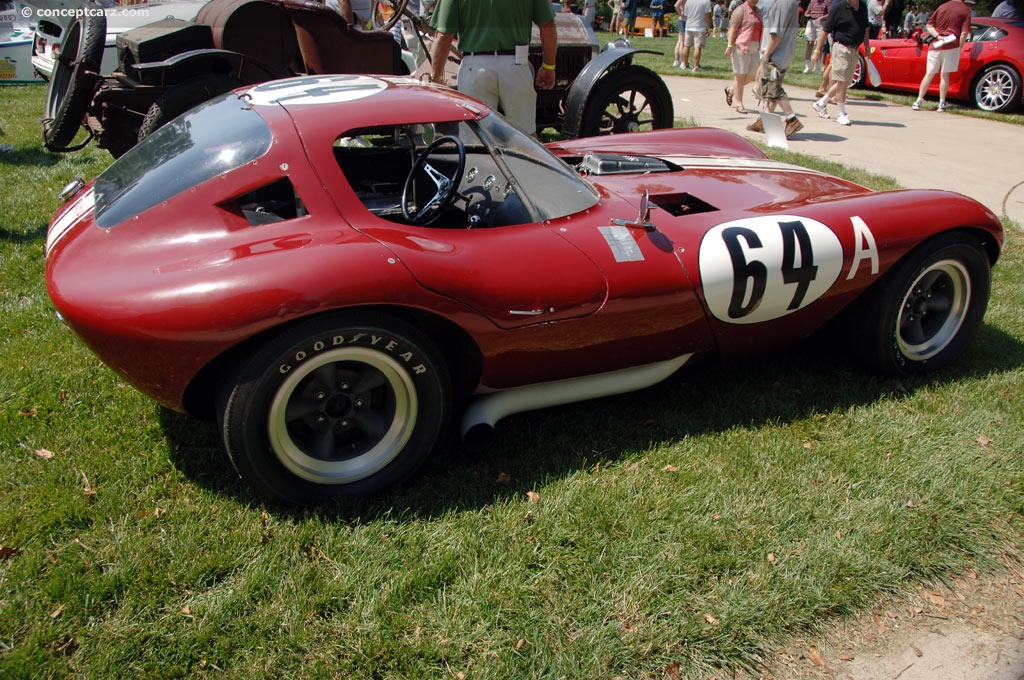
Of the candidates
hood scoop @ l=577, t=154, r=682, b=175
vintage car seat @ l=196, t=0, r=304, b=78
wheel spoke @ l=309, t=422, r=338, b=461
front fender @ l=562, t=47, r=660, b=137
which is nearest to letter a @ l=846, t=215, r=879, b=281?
hood scoop @ l=577, t=154, r=682, b=175

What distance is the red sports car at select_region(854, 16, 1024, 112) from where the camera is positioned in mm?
11367

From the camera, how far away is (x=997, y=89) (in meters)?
11.6

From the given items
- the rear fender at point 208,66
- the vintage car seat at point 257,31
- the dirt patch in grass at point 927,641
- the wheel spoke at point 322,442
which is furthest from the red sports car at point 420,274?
the vintage car seat at point 257,31

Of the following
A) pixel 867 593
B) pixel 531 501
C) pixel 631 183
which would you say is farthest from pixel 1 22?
pixel 867 593

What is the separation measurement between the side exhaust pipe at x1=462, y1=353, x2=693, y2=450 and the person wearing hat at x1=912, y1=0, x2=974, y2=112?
1012 centimetres

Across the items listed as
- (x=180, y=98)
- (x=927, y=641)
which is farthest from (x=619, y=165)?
(x=180, y=98)

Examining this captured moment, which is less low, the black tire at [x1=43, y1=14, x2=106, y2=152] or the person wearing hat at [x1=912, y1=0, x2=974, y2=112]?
the person wearing hat at [x1=912, y1=0, x2=974, y2=112]

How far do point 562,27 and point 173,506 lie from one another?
7.46 metres

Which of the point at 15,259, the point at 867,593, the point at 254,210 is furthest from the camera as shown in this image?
the point at 15,259

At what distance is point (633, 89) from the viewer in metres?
7.52

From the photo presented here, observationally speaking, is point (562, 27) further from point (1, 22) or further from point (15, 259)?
point (1, 22)

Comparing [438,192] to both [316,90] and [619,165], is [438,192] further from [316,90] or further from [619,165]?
[619,165]

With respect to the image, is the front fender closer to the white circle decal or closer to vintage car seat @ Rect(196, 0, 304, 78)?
vintage car seat @ Rect(196, 0, 304, 78)

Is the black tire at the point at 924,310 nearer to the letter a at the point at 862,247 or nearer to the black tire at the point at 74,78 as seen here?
the letter a at the point at 862,247
